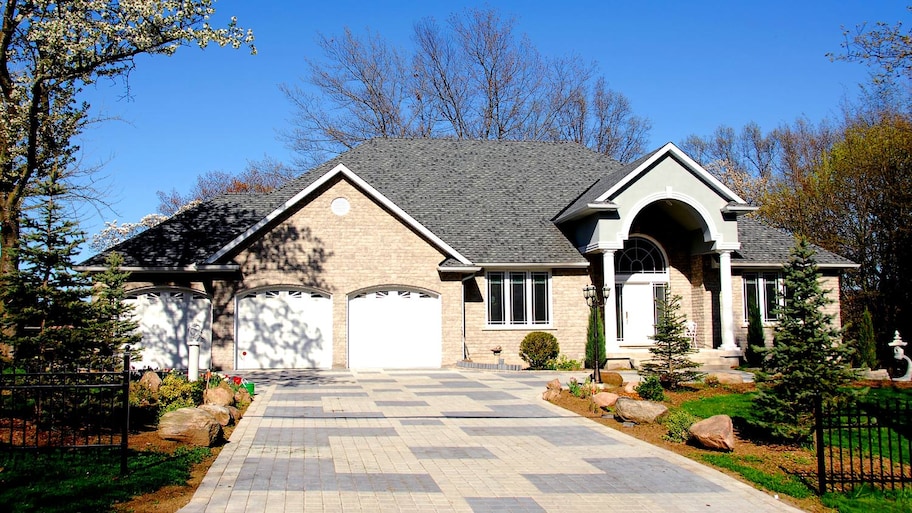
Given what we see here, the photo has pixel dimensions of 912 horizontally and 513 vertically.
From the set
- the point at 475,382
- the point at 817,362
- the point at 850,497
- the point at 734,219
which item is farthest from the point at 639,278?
the point at 850,497

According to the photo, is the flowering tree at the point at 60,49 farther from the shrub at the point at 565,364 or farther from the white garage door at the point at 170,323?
the shrub at the point at 565,364

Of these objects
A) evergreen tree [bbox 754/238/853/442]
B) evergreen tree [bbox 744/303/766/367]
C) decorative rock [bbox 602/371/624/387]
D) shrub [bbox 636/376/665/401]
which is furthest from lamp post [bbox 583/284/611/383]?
evergreen tree [bbox 744/303/766/367]

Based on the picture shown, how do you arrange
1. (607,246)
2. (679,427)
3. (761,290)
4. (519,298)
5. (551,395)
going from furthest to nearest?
1. (761,290)
2. (519,298)
3. (607,246)
4. (551,395)
5. (679,427)

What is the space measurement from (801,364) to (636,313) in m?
15.1

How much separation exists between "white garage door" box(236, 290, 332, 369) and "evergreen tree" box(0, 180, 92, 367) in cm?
1011

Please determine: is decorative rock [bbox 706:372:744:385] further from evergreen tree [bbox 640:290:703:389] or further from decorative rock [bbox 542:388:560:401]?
decorative rock [bbox 542:388:560:401]

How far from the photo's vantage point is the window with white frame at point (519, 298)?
2473 cm

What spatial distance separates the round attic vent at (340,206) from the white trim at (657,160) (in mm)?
7913

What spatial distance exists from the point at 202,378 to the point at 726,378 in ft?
40.0

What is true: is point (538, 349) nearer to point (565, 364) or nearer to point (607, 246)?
point (565, 364)

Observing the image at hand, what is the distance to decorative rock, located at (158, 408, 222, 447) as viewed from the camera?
10688mm

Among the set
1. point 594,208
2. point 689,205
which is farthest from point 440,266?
point 689,205

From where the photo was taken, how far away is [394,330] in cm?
2334

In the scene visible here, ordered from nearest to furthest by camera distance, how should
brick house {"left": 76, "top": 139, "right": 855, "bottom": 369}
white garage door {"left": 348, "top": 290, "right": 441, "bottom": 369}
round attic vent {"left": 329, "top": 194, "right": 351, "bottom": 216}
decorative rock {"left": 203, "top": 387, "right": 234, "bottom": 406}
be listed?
decorative rock {"left": 203, "top": 387, "right": 234, "bottom": 406} < brick house {"left": 76, "top": 139, "right": 855, "bottom": 369} < round attic vent {"left": 329, "top": 194, "right": 351, "bottom": 216} < white garage door {"left": 348, "top": 290, "right": 441, "bottom": 369}
